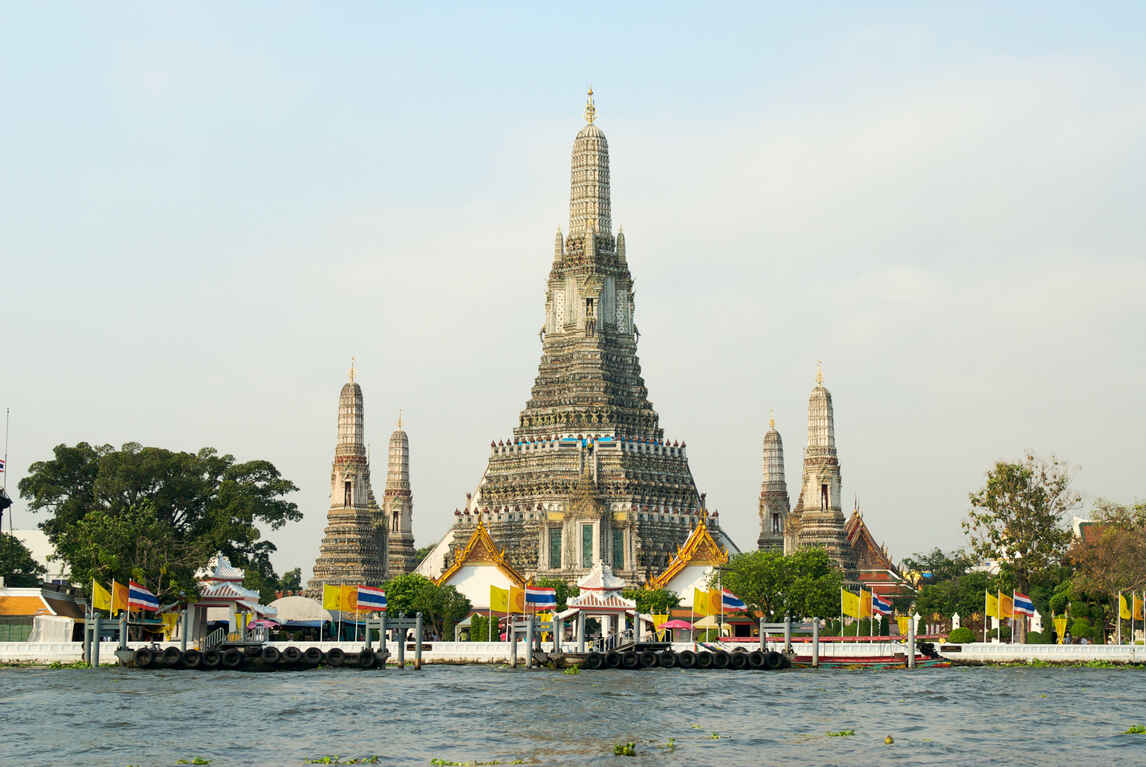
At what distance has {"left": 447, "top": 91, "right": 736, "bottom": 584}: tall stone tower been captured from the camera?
123062 mm

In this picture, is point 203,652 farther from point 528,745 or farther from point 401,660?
point 528,745

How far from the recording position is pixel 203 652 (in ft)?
250

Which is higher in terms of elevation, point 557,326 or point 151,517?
point 557,326

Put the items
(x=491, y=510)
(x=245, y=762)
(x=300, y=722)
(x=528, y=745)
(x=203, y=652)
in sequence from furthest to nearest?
(x=491, y=510) → (x=203, y=652) → (x=300, y=722) → (x=528, y=745) → (x=245, y=762)

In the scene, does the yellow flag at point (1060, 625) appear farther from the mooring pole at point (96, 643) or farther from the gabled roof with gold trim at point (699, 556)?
the mooring pole at point (96, 643)

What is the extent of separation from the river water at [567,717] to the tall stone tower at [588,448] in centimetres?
4621

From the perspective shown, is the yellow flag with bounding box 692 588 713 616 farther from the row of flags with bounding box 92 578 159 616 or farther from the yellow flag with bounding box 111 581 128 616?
the yellow flag with bounding box 111 581 128 616

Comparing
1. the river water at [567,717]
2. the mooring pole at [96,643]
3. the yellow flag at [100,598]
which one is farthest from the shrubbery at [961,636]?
the mooring pole at [96,643]

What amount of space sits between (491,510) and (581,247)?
Result: 2056 cm

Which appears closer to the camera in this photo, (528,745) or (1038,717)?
(528,745)

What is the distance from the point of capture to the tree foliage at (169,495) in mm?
95000

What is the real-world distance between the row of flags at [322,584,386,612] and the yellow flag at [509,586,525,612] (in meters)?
6.04

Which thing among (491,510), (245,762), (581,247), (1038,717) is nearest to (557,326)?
(581,247)

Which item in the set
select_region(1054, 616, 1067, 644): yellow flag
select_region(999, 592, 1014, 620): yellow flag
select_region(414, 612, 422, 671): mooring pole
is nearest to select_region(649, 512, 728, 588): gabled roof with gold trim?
select_region(1054, 616, 1067, 644): yellow flag
